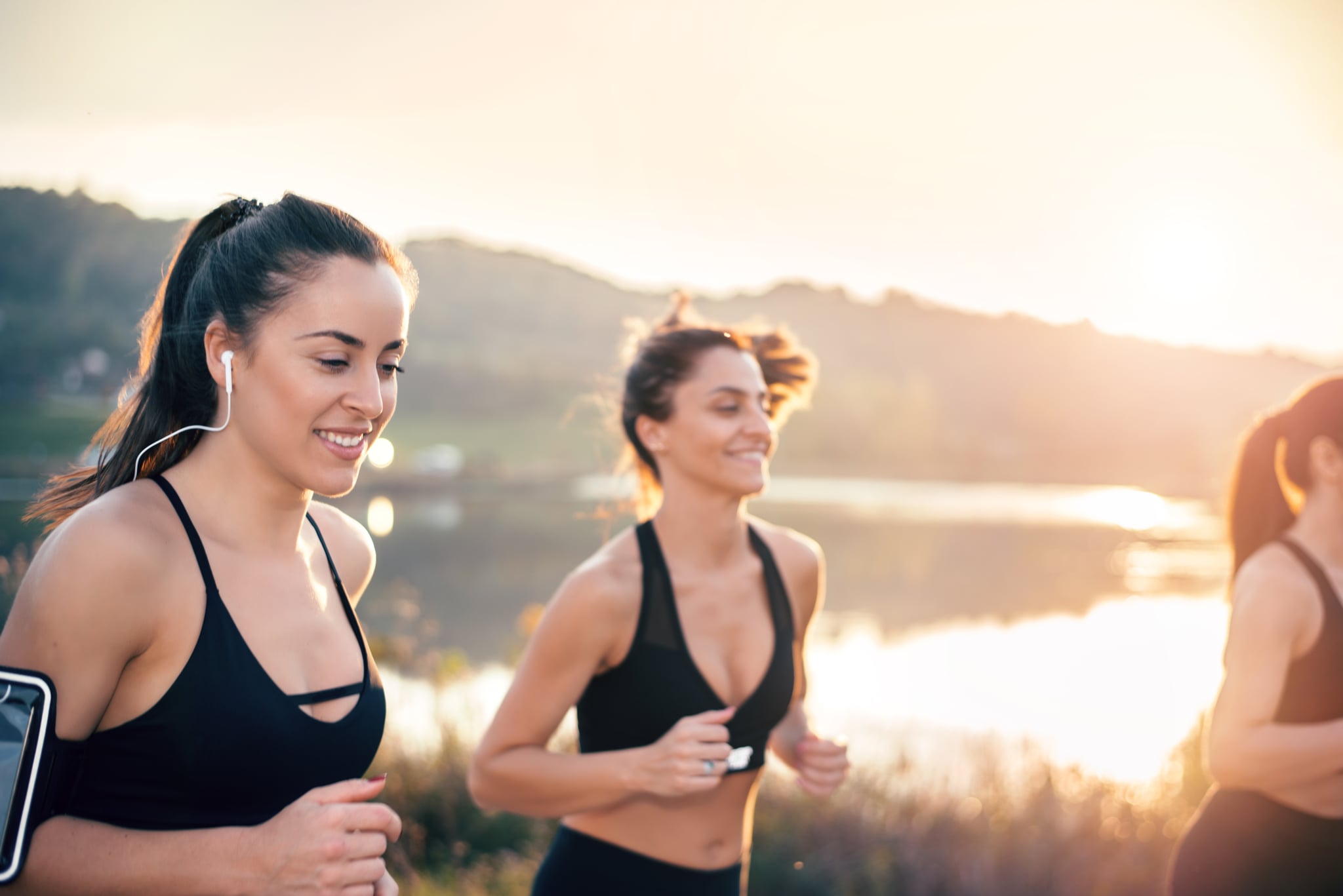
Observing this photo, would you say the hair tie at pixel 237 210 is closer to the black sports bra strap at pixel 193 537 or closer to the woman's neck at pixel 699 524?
the black sports bra strap at pixel 193 537

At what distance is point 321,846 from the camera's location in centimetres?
142

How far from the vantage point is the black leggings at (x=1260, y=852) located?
2566 mm

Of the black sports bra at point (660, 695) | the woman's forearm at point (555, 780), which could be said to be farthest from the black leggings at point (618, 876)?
the black sports bra at point (660, 695)

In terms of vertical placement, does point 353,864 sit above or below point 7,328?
below

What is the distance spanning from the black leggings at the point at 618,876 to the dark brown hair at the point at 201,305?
1.66 m

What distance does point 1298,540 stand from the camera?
2773mm

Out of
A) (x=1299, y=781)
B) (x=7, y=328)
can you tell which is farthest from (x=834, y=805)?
(x=7, y=328)

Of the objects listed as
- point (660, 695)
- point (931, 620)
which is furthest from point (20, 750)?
point (931, 620)

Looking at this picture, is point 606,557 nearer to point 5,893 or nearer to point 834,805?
point 5,893

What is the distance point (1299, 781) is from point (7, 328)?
911 cm

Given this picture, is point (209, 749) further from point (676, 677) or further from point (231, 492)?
point (676, 677)

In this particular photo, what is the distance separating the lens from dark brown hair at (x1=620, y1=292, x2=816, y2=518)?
3080 mm

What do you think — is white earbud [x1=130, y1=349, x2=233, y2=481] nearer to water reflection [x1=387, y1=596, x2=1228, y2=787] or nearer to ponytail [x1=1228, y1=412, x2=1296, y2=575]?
ponytail [x1=1228, y1=412, x2=1296, y2=575]

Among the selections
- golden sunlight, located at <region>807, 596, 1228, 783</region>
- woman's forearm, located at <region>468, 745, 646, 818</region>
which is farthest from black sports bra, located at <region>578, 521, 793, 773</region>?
golden sunlight, located at <region>807, 596, 1228, 783</region>
